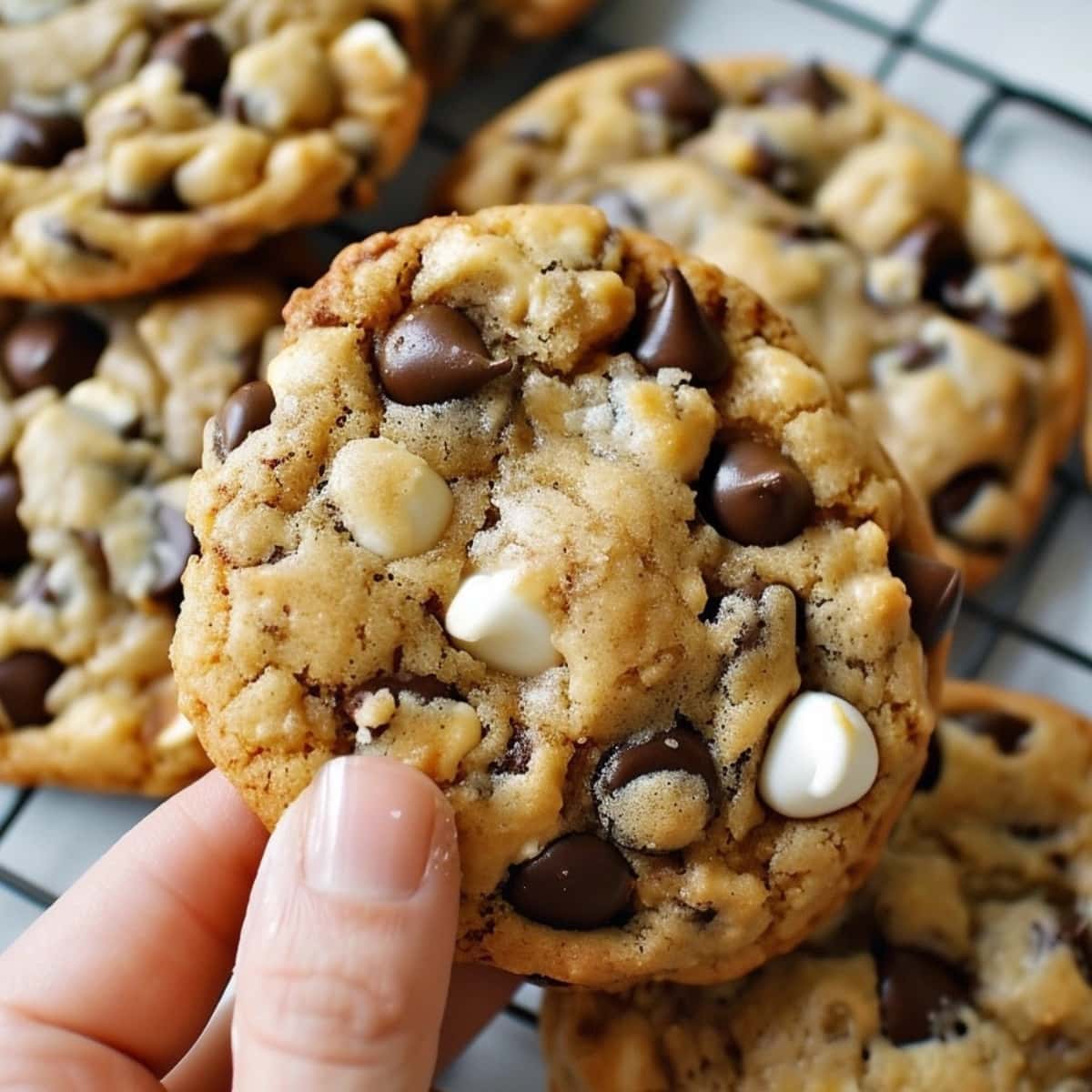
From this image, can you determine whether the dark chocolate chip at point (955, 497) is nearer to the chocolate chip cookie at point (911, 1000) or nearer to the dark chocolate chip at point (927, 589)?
the chocolate chip cookie at point (911, 1000)

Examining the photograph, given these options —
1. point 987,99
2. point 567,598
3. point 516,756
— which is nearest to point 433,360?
point 567,598

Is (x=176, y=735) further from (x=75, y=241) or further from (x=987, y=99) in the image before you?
(x=987, y=99)

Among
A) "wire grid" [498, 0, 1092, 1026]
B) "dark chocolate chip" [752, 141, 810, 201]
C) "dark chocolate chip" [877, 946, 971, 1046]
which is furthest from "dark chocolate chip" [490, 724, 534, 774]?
"dark chocolate chip" [752, 141, 810, 201]

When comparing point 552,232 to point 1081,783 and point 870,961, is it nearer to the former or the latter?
point 870,961

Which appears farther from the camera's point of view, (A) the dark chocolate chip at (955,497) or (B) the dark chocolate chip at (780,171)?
(B) the dark chocolate chip at (780,171)

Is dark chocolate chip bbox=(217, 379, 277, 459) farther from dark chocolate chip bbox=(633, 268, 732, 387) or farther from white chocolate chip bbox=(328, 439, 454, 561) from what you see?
dark chocolate chip bbox=(633, 268, 732, 387)

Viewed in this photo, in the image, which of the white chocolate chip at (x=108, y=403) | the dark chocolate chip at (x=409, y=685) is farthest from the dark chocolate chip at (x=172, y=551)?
the dark chocolate chip at (x=409, y=685)
